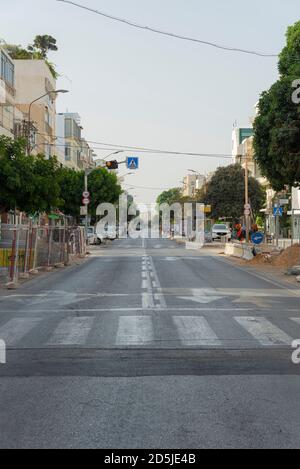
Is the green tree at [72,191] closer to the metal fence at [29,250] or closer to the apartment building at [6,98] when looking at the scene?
the apartment building at [6,98]

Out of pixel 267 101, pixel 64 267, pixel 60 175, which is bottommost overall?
pixel 64 267

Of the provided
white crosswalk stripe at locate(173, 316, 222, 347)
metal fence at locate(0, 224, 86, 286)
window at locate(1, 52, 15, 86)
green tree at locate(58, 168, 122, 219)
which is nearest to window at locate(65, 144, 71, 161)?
green tree at locate(58, 168, 122, 219)

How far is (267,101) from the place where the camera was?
26.9 meters

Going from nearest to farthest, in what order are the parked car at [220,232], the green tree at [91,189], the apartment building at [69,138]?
the parked car at [220,232] → the green tree at [91,189] → the apartment building at [69,138]

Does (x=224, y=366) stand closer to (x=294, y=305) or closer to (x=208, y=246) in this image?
(x=294, y=305)

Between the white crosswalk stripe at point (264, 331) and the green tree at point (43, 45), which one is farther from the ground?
the green tree at point (43, 45)

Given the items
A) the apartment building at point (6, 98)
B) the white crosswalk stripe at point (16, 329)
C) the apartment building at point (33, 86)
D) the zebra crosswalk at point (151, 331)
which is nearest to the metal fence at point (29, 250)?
the white crosswalk stripe at point (16, 329)

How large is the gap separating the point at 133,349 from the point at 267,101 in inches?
759

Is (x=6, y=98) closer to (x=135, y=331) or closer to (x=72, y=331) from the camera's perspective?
(x=72, y=331)

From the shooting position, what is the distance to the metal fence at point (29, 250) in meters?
20.6

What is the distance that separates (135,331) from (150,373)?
10.3 ft

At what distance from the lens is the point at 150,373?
7.80m

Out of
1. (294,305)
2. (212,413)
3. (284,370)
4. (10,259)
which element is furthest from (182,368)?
(10,259)

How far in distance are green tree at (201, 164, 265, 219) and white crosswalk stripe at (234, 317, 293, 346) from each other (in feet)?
208
